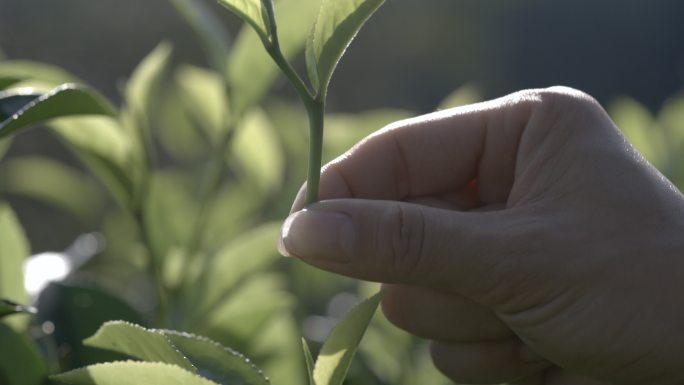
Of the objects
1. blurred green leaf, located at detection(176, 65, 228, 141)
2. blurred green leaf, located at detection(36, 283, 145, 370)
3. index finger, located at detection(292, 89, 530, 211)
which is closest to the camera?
blurred green leaf, located at detection(36, 283, 145, 370)

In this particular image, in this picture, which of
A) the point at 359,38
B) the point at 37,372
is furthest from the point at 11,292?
the point at 359,38

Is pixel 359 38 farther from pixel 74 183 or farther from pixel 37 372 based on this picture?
pixel 37 372

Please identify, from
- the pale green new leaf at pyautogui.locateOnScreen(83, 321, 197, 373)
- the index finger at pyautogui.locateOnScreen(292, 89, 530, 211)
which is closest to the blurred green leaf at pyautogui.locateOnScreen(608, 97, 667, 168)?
the index finger at pyautogui.locateOnScreen(292, 89, 530, 211)

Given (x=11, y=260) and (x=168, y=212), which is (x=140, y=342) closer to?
(x=11, y=260)

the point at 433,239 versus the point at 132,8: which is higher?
the point at 433,239

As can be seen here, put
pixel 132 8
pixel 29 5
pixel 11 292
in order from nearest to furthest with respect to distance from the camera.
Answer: pixel 11 292 < pixel 29 5 < pixel 132 8

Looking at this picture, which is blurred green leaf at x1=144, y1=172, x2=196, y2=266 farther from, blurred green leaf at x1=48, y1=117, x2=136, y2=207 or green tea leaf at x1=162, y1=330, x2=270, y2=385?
green tea leaf at x1=162, y1=330, x2=270, y2=385

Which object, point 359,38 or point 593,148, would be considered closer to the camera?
point 593,148
